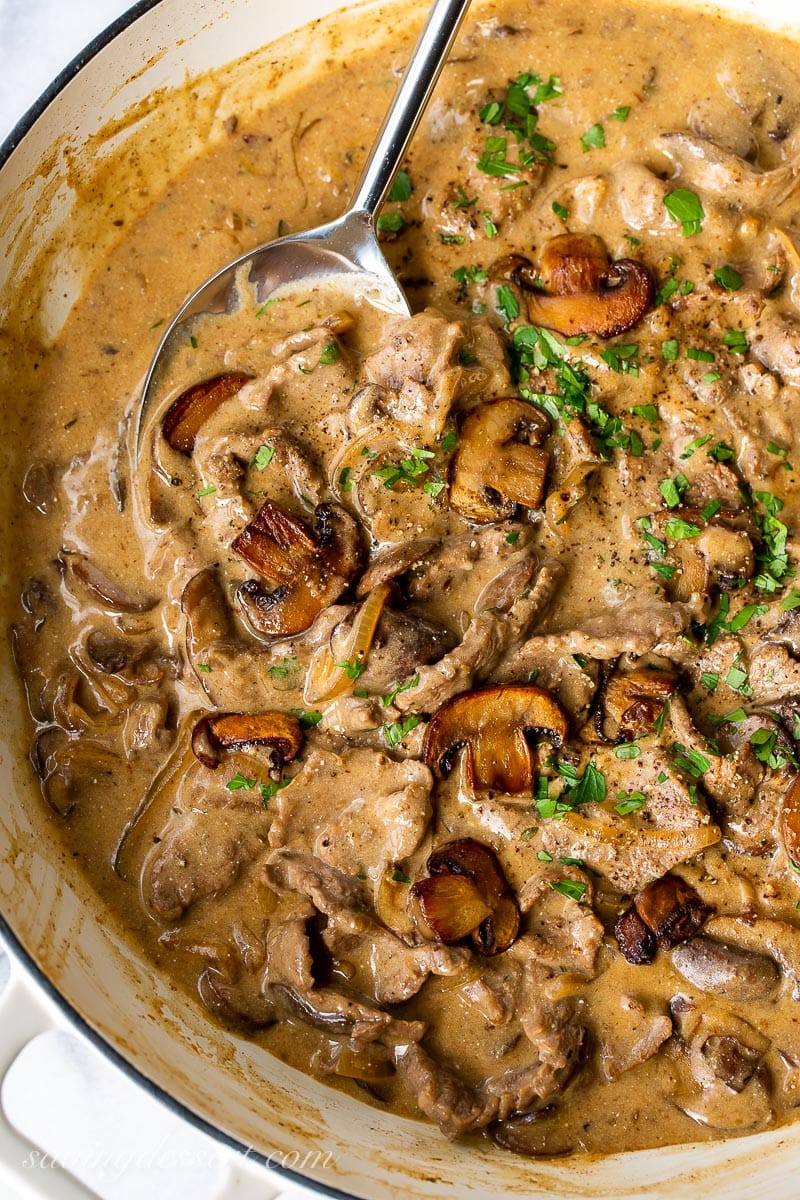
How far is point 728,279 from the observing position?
384cm

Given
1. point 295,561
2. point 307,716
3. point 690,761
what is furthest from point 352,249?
point 690,761

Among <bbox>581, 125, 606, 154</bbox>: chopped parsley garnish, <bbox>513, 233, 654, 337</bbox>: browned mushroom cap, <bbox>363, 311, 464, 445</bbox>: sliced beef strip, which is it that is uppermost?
<bbox>581, 125, 606, 154</bbox>: chopped parsley garnish

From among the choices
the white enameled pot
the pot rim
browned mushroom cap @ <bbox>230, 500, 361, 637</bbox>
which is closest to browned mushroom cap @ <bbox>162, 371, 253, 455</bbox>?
browned mushroom cap @ <bbox>230, 500, 361, 637</bbox>

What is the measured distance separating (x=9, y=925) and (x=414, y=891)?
54.4 inches

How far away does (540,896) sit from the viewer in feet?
12.3

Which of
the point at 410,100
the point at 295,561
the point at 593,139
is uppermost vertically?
the point at 410,100

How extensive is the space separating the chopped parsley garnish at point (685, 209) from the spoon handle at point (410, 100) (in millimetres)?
968

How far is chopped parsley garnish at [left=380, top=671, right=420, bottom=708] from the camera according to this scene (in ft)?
12.2

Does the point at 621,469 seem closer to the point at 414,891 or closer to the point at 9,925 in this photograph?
the point at 414,891

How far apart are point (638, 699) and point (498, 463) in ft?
3.26

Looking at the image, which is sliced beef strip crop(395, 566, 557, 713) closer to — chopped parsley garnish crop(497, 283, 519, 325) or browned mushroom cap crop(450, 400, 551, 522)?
browned mushroom cap crop(450, 400, 551, 522)

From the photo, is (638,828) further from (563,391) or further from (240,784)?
(563,391)

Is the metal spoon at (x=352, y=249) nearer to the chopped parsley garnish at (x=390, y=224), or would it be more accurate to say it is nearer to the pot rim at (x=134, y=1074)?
the chopped parsley garnish at (x=390, y=224)

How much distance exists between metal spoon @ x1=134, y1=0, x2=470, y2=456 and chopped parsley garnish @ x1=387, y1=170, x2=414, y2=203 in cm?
25
